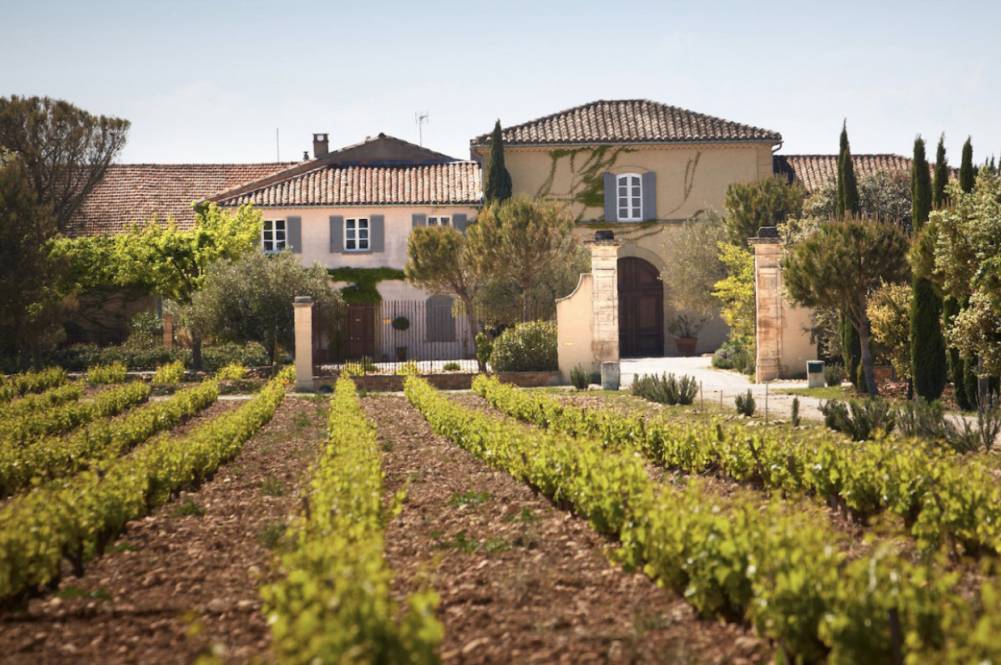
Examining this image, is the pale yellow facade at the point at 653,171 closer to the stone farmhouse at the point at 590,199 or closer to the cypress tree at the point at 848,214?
the stone farmhouse at the point at 590,199

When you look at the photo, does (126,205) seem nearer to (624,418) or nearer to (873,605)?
(624,418)

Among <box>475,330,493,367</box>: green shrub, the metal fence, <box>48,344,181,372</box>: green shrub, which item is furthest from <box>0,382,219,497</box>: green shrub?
the metal fence

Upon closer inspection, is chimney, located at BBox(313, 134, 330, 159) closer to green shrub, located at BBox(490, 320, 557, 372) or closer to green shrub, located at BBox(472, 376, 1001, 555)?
green shrub, located at BBox(490, 320, 557, 372)

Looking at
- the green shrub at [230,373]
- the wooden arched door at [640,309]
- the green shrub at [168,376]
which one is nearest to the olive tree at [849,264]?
the green shrub at [230,373]

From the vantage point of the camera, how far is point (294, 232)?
38.6 meters

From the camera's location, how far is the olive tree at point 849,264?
1895 cm

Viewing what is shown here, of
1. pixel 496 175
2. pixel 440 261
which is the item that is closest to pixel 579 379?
pixel 440 261

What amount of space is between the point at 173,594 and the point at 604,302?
59.6 feet

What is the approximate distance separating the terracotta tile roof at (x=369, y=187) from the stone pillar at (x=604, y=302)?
14.7 metres

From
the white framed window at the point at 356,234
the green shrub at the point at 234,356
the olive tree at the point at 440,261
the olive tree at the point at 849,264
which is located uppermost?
the white framed window at the point at 356,234

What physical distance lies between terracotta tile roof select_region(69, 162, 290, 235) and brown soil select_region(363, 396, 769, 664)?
107 ft

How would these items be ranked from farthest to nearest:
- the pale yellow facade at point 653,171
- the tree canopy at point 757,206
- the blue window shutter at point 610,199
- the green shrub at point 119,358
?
the blue window shutter at point 610,199 < the pale yellow facade at point 653,171 < the tree canopy at point 757,206 < the green shrub at point 119,358

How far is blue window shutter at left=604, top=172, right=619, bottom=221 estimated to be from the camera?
3856 centimetres

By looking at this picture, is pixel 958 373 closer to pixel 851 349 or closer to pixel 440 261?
pixel 851 349
